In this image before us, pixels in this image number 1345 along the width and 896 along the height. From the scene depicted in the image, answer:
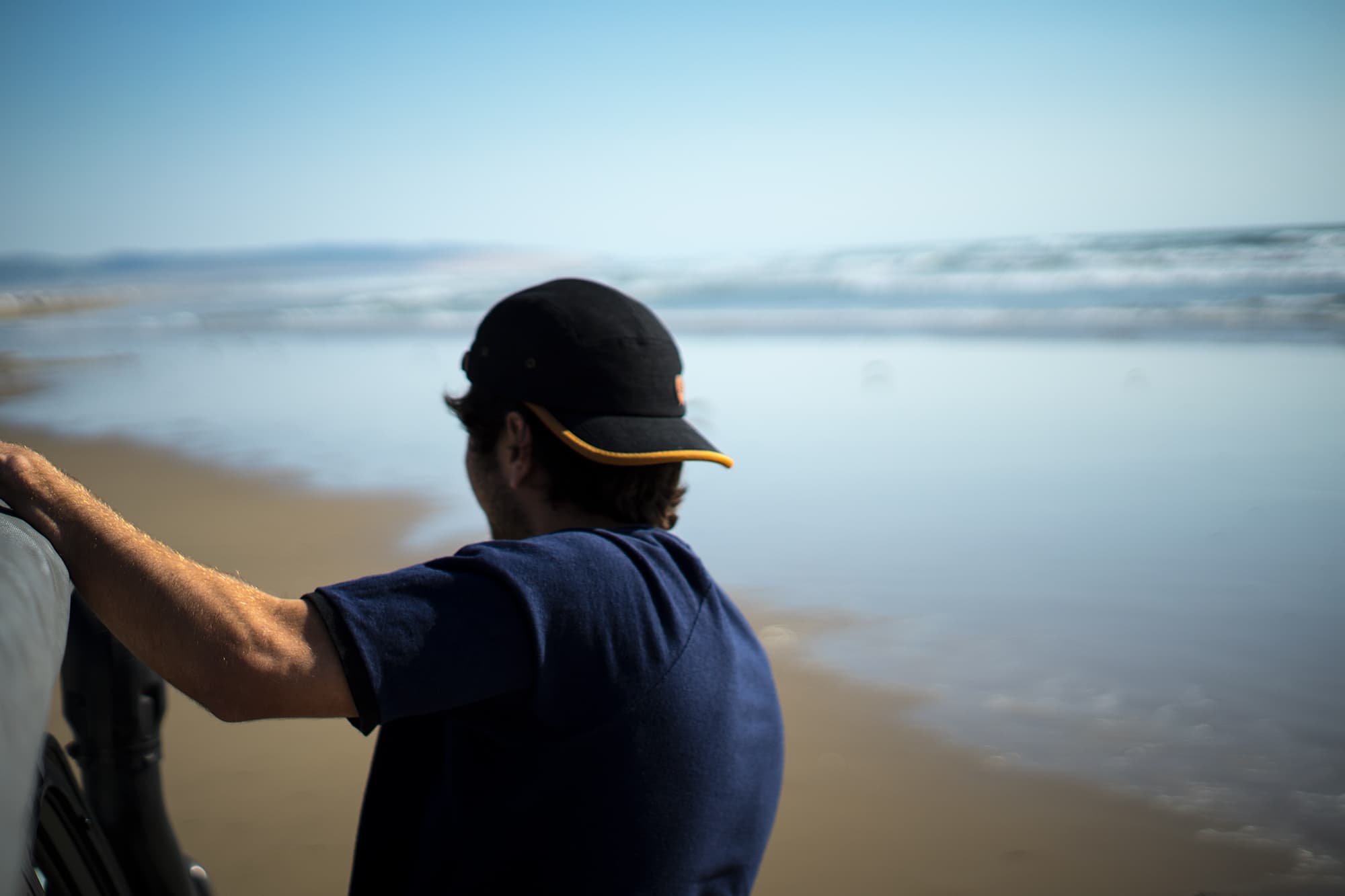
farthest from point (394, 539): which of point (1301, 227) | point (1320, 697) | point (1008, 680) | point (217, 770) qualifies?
point (1301, 227)

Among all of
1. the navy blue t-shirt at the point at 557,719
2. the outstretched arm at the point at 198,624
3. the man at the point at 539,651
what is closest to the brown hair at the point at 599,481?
the man at the point at 539,651

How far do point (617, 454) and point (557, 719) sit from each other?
17.9 inches

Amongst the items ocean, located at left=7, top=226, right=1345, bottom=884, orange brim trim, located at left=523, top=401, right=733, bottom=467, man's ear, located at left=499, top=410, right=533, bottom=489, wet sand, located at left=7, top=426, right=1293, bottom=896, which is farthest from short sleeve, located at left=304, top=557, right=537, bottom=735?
ocean, located at left=7, top=226, right=1345, bottom=884

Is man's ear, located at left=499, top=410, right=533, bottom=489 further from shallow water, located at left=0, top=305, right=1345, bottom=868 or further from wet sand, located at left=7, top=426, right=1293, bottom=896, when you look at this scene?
shallow water, located at left=0, top=305, right=1345, bottom=868

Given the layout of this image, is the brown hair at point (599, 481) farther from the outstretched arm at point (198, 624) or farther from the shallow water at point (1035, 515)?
the shallow water at point (1035, 515)

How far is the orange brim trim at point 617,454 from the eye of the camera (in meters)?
1.58

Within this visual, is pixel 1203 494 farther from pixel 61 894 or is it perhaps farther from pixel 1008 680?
pixel 61 894

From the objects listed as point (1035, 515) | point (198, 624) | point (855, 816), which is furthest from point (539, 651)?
point (1035, 515)

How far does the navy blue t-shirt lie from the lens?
3.74 feet

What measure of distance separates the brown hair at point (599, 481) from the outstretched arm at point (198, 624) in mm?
610

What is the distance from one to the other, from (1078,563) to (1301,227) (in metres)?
18.6

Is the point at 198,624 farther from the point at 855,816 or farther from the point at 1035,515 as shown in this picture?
the point at 1035,515

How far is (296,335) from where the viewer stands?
1670 centimetres

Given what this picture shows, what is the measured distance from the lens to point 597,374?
1619 mm
